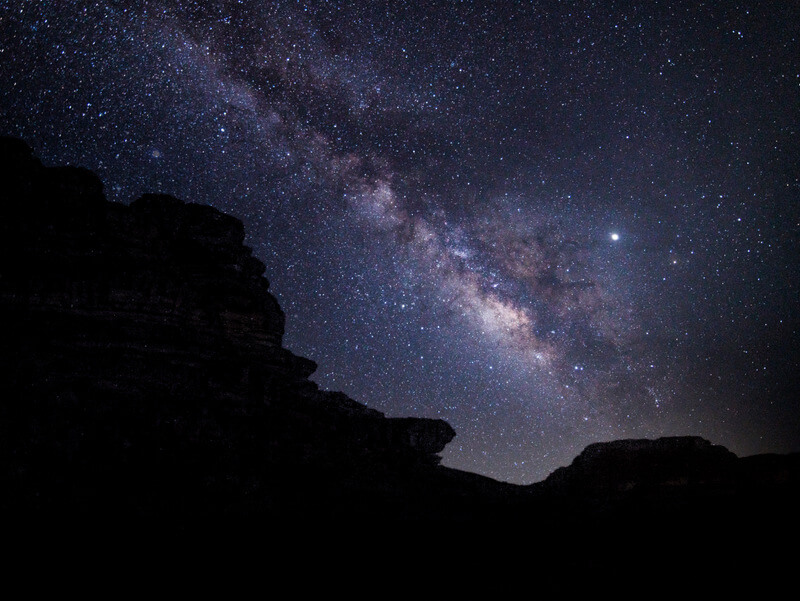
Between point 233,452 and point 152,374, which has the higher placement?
point 152,374

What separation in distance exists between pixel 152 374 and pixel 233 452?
6505mm

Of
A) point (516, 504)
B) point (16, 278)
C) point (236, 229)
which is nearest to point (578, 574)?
point (516, 504)

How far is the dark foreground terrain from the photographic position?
64.4 ft

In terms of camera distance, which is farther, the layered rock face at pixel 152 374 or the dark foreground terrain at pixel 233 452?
the layered rock face at pixel 152 374

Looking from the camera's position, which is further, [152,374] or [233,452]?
[152,374]

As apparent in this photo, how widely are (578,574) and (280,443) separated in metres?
15.9

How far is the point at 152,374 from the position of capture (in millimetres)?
25297

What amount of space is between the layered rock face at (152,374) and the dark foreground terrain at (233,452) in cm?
9

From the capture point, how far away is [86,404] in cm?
2253

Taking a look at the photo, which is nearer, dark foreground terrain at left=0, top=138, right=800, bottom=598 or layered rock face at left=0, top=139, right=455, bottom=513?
dark foreground terrain at left=0, top=138, right=800, bottom=598

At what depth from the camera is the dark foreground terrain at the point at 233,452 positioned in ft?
64.4

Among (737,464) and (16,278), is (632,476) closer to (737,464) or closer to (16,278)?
(737,464)

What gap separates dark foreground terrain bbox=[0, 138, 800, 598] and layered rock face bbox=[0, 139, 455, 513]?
0.09m

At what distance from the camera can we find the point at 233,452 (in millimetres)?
23625
